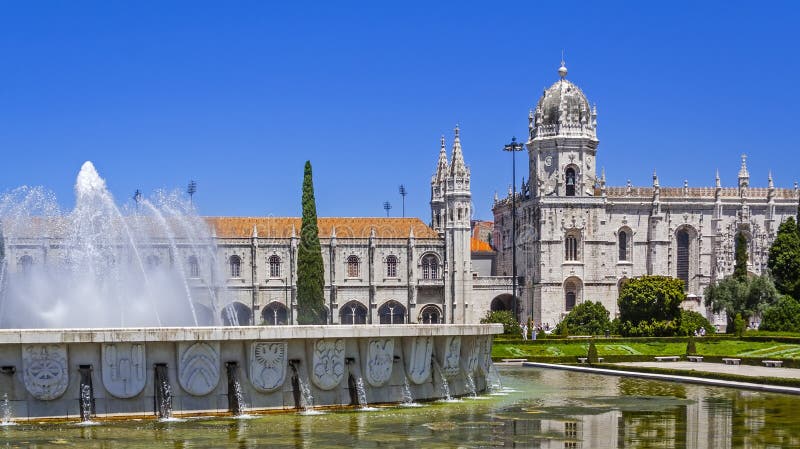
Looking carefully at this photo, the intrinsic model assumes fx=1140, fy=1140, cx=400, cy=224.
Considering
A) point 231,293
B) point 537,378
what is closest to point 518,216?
point 231,293

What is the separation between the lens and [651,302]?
63906 mm

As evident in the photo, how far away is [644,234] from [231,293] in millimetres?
30762

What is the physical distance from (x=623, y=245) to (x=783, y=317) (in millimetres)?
26426

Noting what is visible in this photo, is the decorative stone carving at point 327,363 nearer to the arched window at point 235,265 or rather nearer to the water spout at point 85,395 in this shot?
the water spout at point 85,395

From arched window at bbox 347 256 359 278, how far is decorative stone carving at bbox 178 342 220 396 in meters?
62.5

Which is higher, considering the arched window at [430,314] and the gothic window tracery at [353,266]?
the gothic window tracery at [353,266]

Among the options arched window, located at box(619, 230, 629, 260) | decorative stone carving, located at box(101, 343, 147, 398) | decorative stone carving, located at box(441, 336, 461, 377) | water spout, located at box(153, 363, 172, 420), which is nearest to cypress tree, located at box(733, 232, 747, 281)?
arched window, located at box(619, 230, 629, 260)

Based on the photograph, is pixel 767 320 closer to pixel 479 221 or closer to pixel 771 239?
pixel 771 239

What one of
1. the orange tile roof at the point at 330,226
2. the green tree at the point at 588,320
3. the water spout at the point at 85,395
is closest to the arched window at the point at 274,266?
the orange tile roof at the point at 330,226

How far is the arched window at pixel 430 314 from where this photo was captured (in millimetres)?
84875

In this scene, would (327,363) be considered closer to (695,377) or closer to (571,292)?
(695,377)

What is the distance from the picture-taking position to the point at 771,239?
85500 mm

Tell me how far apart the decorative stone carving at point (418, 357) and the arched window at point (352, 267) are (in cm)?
5951

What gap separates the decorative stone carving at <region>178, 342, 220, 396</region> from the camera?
72.3ft
